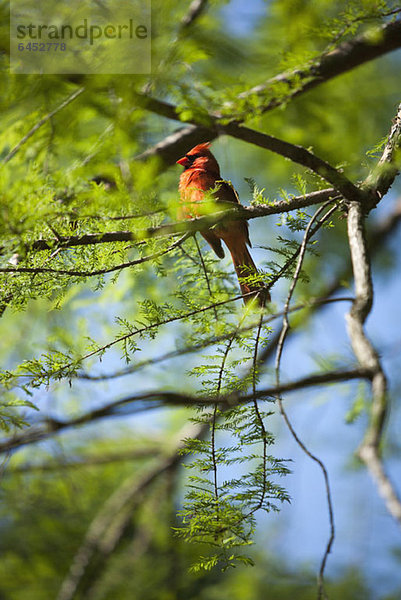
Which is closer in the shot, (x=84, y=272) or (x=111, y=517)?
(x=84, y=272)

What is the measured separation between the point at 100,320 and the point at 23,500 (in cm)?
95

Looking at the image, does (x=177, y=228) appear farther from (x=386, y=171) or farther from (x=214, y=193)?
(x=214, y=193)

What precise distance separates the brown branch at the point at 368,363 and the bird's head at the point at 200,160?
1.21 m

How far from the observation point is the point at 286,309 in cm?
116

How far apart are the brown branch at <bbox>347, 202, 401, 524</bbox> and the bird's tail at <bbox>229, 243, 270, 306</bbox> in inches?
11.5

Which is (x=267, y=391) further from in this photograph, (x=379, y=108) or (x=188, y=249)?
(x=379, y=108)

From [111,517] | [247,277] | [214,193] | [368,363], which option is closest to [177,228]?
[247,277]

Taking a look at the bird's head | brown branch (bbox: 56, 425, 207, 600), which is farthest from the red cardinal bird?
brown branch (bbox: 56, 425, 207, 600)

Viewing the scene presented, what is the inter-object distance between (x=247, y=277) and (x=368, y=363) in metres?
0.56

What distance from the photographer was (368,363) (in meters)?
0.94

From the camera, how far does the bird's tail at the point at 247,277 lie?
1.46m

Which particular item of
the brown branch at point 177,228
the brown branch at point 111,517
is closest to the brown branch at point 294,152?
the brown branch at point 177,228

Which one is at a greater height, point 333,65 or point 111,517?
point 333,65

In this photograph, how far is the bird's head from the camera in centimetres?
239
